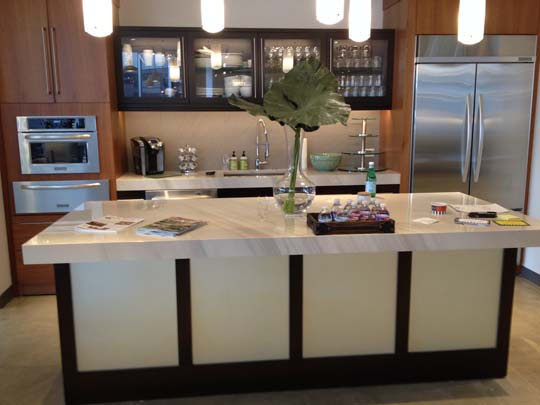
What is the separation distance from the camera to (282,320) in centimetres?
249

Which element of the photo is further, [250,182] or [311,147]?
[311,147]

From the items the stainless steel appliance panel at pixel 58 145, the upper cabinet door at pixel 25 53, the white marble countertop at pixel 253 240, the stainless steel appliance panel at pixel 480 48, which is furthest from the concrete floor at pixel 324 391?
the stainless steel appliance panel at pixel 480 48

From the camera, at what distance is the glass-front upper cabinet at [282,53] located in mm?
4238

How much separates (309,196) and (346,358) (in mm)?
862

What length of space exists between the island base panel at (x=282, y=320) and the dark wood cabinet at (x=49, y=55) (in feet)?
6.46

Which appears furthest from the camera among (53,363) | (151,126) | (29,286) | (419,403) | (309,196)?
(151,126)

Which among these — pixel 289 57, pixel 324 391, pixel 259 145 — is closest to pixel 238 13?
pixel 289 57

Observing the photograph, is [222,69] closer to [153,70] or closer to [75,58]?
[153,70]

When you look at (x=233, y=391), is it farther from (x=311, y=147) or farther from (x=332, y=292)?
(x=311, y=147)

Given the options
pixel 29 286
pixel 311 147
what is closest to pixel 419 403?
pixel 311 147

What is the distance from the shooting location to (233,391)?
2525 mm

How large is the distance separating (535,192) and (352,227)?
2.76 meters

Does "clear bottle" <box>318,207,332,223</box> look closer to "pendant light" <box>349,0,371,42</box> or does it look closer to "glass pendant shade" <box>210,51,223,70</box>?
"pendant light" <box>349,0,371,42</box>

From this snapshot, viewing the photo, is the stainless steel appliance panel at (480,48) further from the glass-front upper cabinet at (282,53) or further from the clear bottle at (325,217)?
the clear bottle at (325,217)
